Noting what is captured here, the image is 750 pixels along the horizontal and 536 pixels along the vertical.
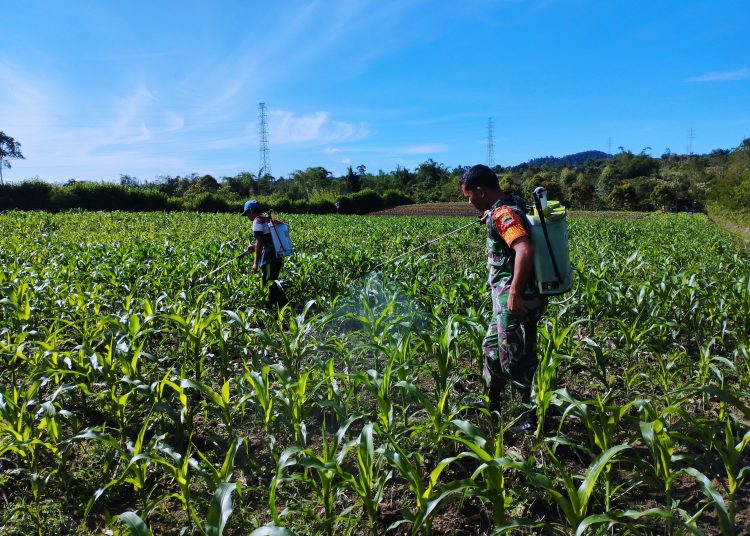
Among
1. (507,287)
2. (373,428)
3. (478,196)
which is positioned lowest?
(373,428)

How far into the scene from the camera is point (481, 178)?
2.77 m

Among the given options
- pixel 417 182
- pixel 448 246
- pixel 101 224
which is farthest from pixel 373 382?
pixel 417 182

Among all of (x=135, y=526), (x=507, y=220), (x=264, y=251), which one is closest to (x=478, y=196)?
(x=507, y=220)

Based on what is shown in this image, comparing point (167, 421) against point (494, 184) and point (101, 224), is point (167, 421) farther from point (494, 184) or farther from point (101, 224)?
point (101, 224)

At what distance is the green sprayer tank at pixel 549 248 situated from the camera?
261cm

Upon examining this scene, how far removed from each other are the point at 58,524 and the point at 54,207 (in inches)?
1593

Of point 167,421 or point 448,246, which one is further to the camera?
point 448,246

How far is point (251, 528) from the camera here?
87.5 inches

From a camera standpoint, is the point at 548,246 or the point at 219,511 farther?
the point at 548,246

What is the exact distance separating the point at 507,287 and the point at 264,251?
12.4ft

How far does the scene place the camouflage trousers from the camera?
110 inches

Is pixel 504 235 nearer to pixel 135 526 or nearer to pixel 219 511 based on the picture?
pixel 219 511

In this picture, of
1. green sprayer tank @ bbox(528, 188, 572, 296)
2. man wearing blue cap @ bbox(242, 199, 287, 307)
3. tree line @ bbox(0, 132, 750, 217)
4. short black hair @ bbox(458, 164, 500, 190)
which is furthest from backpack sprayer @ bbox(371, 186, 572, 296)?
tree line @ bbox(0, 132, 750, 217)

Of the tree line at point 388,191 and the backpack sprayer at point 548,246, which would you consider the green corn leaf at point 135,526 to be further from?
the tree line at point 388,191
